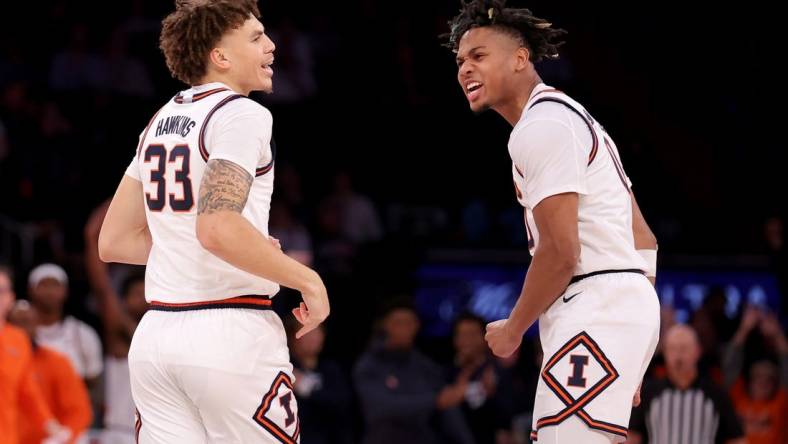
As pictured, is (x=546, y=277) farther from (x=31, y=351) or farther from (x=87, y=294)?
(x=87, y=294)

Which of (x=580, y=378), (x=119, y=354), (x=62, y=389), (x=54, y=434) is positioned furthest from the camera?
(x=119, y=354)

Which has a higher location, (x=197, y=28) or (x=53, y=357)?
(x=197, y=28)

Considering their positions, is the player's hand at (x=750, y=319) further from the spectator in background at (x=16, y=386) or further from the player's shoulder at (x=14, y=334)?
the player's shoulder at (x=14, y=334)

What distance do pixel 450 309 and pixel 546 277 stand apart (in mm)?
7347

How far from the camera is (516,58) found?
4.89 m

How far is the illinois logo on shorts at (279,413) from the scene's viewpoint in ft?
13.9

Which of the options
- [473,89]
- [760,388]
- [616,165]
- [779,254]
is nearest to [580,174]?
[616,165]

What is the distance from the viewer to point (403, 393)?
979cm

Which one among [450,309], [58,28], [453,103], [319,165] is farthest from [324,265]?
[58,28]

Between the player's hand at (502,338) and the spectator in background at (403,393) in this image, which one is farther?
the spectator in background at (403,393)

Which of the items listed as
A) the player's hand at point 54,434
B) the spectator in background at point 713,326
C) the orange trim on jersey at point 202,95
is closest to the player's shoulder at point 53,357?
the player's hand at point 54,434

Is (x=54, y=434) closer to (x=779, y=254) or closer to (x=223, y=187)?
(x=223, y=187)

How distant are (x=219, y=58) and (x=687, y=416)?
5565 millimetres

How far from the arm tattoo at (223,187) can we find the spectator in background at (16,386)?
420cm
